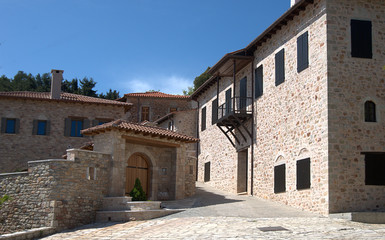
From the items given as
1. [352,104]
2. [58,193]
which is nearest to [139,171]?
[58,193]

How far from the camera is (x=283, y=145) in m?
20.8

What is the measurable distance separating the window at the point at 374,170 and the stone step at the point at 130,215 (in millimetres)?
7462

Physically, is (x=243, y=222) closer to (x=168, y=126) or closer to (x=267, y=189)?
(x=267, y=189)

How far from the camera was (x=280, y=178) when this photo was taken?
68.2 ft

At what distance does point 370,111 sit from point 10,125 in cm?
2317

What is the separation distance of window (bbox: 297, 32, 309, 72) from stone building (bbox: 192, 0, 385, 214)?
41 millimetres

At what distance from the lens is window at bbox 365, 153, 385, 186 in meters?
17.6

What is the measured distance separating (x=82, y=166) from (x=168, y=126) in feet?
54.6

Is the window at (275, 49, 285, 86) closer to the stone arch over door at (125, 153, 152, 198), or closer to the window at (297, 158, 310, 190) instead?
the window at (297, 158, 310, 190)

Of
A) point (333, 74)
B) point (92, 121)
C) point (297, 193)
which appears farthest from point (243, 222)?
point (92, 121)

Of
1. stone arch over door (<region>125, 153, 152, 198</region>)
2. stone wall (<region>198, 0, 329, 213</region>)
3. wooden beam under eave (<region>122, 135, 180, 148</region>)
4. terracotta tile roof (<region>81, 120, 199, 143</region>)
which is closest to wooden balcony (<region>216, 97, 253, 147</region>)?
stone wall (<region>198, 0, 329, 213</region>)

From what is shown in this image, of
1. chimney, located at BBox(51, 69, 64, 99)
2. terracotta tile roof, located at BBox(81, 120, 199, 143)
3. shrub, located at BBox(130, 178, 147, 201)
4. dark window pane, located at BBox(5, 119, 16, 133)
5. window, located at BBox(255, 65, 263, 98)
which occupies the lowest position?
shrub, located at BBox(130, 178, 147, 201)

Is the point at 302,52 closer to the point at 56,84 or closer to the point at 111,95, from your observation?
the point at 56,84

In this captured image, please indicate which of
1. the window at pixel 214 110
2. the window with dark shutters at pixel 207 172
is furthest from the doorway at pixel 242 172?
the window with dark shutters at pixel 207 172
